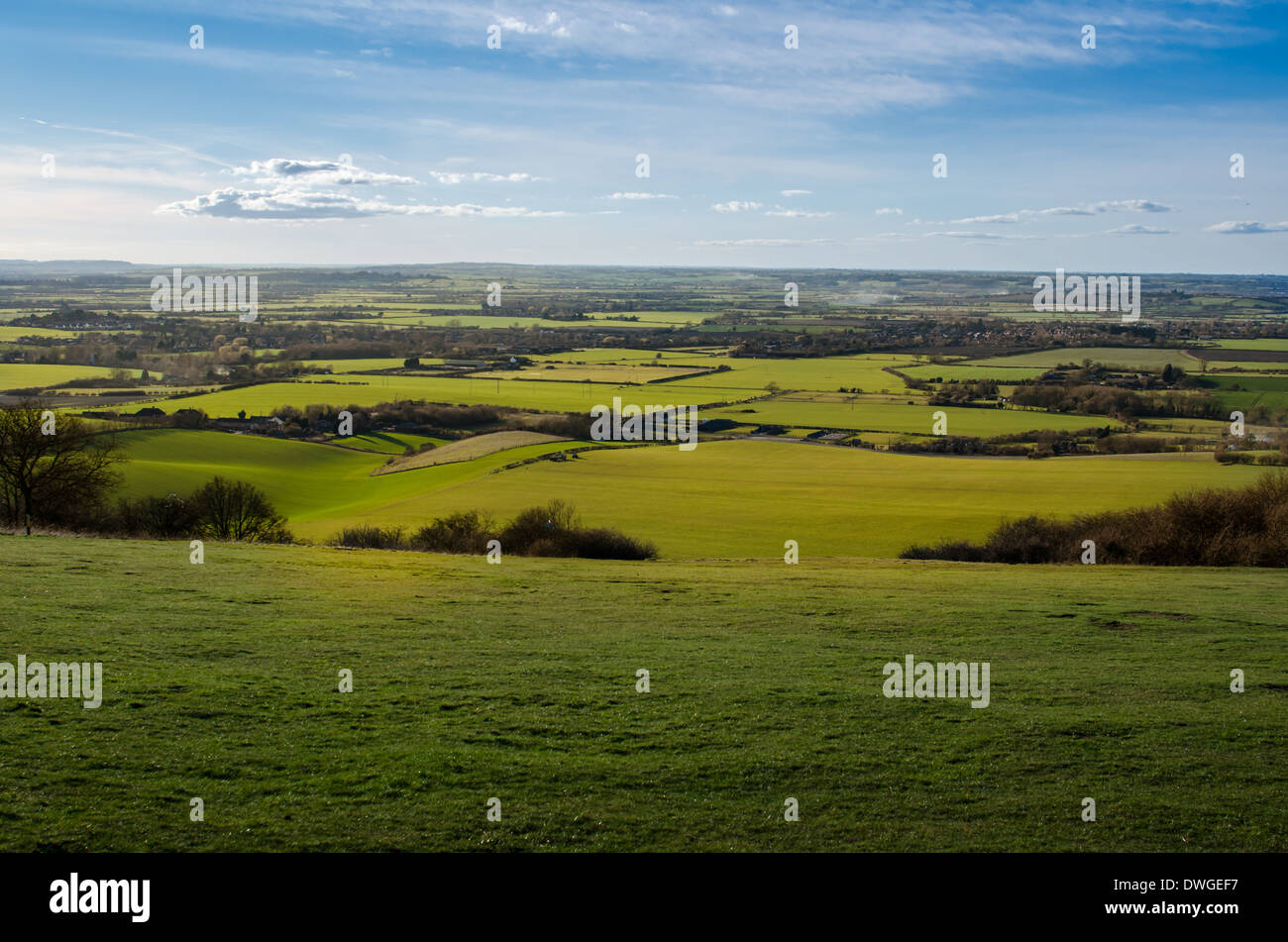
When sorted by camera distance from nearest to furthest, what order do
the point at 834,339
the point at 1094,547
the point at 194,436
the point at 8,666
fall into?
the point at 8,666 → the point at 1094,547 → the point at 194,436 → the point at 834,339

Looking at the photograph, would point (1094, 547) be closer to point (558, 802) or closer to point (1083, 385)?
point (558, 802)

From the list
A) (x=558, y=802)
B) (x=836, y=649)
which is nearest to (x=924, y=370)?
(x=836, y=649)

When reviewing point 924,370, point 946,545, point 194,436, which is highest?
point 924,370

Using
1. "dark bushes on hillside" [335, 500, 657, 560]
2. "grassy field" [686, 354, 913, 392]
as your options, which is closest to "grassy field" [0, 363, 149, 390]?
"dark bushes on hillside" [335, 500, 657, 560]

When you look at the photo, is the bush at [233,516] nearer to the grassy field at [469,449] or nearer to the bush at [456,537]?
the bush at [456,537]

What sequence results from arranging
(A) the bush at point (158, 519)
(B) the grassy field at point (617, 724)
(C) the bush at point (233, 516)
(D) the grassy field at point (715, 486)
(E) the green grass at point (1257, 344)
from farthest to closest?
1. (E) the green grass at point (1257, 344)
2. (D) the grassy field at point (715, 486)
3. (C) the bush at point (233, 516)
4. (A) the bush at point (158, 519)
5. (B) the grassy field at point (617, 724)

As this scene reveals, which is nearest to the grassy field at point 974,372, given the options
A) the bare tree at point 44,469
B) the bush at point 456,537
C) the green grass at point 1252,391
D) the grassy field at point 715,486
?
the green grass at point 1252,391

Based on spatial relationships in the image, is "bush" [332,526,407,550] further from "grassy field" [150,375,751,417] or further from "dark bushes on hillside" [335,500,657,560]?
"grassy field" [150,375,751,417]
